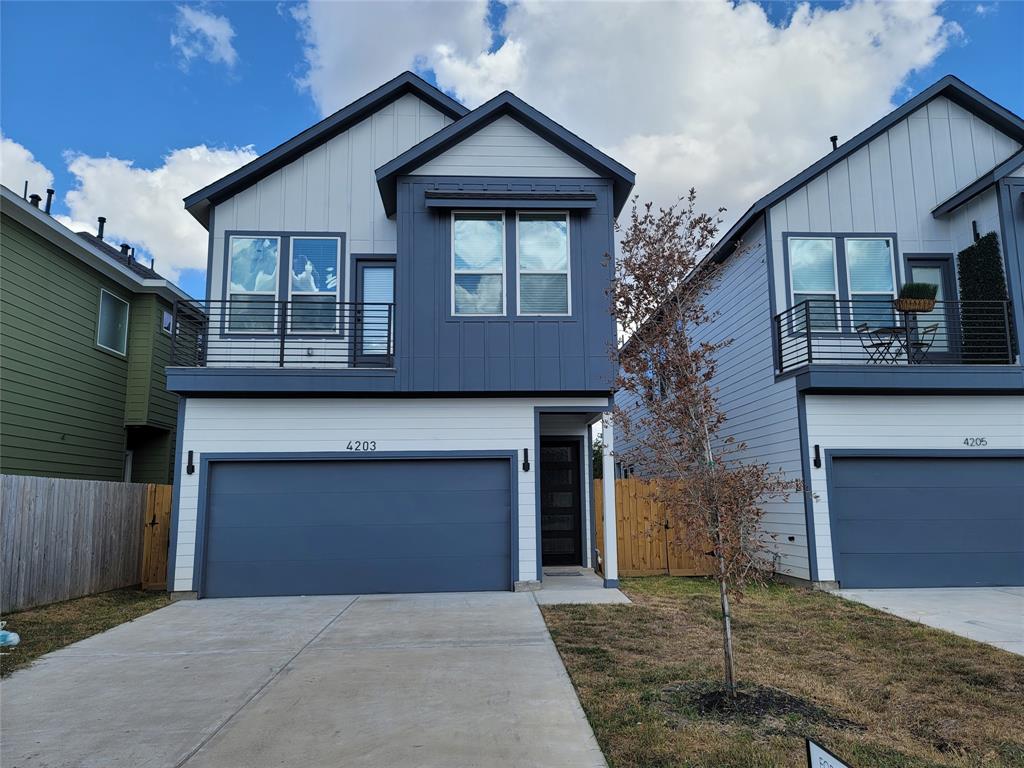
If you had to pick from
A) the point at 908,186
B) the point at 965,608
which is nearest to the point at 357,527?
Answer: the point at 965,608

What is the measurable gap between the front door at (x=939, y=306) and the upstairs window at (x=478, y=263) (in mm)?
6867

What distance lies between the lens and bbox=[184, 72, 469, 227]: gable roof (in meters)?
11.1

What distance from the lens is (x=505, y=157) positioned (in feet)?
35.1

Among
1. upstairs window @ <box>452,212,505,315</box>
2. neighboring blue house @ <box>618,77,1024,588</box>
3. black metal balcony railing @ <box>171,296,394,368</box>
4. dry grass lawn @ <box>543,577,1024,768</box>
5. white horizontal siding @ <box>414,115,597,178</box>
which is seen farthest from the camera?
black metal balcony railing @ <box>171,296,394,368</box>

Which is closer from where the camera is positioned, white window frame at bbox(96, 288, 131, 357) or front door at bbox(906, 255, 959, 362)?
front door at bbox(906, 255, 959, 362)

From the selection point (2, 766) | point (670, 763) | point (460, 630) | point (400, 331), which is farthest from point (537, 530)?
point (2, 766)

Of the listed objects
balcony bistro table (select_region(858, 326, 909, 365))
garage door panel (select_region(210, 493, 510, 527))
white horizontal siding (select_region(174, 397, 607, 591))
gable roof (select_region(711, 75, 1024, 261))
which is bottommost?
garage door panel (select_region(210, 493, 510, 527))

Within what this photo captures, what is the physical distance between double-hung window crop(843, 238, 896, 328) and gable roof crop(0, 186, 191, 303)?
43.9 ft

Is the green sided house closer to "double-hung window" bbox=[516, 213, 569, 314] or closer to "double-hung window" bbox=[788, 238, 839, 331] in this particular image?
"double-hung window" bbox=[516, 213, 569, 314]

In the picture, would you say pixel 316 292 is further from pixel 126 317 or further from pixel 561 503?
pixel 126 317

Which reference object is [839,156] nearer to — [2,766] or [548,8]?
[548,8]

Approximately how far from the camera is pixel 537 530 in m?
10.0

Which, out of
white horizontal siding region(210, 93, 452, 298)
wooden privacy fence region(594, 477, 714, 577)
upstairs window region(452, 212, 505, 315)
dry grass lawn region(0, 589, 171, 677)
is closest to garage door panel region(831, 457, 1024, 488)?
wooden privacy fence region(594, 477, 714, 577)

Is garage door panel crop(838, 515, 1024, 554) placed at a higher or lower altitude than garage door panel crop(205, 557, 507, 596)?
higher
